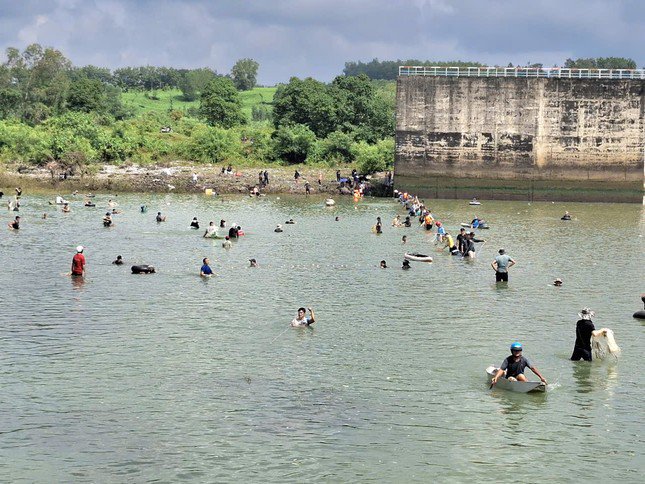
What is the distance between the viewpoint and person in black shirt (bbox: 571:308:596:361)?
2578cm

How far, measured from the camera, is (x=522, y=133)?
76250mm

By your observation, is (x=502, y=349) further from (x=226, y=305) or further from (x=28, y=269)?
(x=28, y=269)

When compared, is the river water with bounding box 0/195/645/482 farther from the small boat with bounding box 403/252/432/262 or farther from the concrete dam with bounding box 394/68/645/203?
the concrete dam with bounding box 394/68/645/203

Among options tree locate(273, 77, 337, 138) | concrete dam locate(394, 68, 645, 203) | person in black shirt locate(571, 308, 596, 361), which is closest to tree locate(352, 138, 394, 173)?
concrete dam locate(394, 68, 645, 203)

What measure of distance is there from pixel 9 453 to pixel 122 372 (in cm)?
581

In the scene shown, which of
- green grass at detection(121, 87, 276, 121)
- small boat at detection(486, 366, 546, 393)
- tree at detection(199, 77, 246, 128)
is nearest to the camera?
small boat at detection(486, 366, 546, 393)

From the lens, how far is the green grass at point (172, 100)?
15775 cm

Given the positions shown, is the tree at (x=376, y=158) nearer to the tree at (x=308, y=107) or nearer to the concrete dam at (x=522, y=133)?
the concrete dam at (x=522, y=133)

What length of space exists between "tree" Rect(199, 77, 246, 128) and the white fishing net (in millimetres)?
87821

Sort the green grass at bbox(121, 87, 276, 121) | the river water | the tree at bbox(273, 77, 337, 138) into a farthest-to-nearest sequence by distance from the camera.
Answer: the green grass at bbox(121, 87, 276, 121), the tree at bbox(273, 77, 337, 138), the river water

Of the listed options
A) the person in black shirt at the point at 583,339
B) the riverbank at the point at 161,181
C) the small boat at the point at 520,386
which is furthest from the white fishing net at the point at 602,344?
the riverbank at the point at 161,181

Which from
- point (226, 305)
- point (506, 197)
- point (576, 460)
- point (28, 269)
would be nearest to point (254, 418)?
point (576, 460)

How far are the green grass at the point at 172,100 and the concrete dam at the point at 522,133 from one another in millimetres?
77605

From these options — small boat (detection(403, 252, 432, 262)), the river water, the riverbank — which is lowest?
the river water
